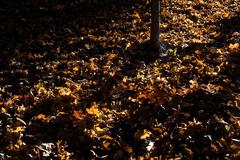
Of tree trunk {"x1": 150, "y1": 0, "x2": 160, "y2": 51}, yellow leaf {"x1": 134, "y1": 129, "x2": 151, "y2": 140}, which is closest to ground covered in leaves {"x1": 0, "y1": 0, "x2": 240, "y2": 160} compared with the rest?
yellow leaf {"x1": 134, "y1": 129, "x2": 151, "y2": 140}

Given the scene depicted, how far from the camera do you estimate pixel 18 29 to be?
1428cm

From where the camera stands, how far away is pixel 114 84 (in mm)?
10703

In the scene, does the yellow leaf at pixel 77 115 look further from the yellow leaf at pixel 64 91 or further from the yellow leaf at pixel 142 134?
the yellow leaf at pixel 142 134

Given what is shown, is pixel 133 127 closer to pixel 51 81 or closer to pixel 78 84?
pixel 78 84

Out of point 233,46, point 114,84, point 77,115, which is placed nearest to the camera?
point 77,115

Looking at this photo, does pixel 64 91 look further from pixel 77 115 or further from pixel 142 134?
pixel 142 134

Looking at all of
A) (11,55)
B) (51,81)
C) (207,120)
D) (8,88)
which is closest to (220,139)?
(207,120)

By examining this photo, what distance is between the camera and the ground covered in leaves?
795 cm

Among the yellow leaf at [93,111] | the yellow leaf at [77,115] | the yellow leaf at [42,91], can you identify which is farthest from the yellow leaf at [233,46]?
the yellow leaf at [42,91]

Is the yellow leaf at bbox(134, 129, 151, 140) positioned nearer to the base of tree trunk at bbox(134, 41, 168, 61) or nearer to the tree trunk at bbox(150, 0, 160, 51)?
the base of tree trunk at bbox(134, 41, 168, 61)

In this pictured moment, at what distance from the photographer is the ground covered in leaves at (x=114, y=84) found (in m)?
7.95

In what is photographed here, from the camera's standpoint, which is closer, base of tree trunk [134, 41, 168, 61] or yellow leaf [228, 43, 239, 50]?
base of tree trunk [134, 41, 168, 61]

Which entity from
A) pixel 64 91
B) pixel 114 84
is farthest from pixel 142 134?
pixel 64 91

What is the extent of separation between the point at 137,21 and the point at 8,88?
8.04 metres
